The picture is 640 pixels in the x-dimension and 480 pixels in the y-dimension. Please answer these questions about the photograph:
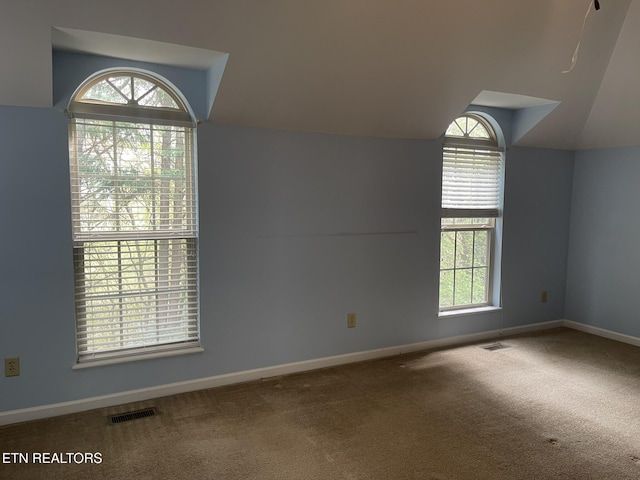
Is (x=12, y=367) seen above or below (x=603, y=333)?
above

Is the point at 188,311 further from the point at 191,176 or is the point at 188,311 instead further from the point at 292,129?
the point at 292,129

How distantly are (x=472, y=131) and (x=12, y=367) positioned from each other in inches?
152

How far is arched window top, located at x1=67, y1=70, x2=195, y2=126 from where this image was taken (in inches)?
106

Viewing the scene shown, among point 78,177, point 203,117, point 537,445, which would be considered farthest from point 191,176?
point 537,445

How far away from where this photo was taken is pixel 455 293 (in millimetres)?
4137

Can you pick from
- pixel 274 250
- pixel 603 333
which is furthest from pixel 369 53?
pixel 603 333

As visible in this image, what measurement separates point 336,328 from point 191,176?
1.56m

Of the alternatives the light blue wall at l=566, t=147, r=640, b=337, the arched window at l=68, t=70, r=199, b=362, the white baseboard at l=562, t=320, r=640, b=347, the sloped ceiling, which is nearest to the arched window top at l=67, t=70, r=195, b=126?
the arched window at l=68, t=70, r=199, b=362

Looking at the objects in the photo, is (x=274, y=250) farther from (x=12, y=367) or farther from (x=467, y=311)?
(x=467, y=311)

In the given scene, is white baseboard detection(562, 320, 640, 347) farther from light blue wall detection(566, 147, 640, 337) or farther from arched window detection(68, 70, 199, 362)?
arched window detection(68, 70, 199, 362)

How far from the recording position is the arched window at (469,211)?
3.98 metres

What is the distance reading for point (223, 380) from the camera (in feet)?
10.2

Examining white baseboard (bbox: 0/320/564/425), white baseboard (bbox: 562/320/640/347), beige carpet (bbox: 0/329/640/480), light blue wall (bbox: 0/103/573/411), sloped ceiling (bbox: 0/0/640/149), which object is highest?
sloped ceiling (bbox: 0/0/640/149)

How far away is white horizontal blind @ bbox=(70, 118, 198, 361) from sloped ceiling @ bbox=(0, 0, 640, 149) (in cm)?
38
